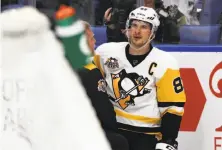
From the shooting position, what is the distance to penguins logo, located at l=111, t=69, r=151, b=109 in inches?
138

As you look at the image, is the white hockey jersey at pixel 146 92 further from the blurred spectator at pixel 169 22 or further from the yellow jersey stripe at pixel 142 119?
the blurred spectator at pixel 169 22

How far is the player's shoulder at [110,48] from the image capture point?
368cm

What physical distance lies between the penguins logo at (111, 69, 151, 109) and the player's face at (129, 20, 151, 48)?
0.19m

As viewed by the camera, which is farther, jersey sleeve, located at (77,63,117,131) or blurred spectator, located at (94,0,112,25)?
blurred spectator, located at (94,0,112,25)

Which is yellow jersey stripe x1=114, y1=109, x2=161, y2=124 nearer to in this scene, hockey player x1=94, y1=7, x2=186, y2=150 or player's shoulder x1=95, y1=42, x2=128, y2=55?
hockey player x1=94, y1=7, x2=186, y2=150

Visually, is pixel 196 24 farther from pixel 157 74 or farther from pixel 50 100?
pixel 50 100

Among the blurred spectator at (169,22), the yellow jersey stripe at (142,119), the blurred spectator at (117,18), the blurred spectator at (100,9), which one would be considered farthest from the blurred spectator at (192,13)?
the yellow jersey stripe at (142,119)

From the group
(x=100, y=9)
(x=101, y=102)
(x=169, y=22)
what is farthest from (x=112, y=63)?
(x=169, y=22)

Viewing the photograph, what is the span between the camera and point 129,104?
11.6ft

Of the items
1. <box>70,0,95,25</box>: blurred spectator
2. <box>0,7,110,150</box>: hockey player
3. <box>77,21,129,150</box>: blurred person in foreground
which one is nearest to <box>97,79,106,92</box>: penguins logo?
<box>77,21,129,150</box>: blurred person in foreground

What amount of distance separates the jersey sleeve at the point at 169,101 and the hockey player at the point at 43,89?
7.12 feet

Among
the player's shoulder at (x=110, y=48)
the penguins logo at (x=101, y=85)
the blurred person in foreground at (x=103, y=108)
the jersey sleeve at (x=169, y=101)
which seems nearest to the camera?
the blurred person in foreground at (x=103, y=108)

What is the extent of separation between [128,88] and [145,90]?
0.10m

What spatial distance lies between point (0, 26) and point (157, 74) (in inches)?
87.9
